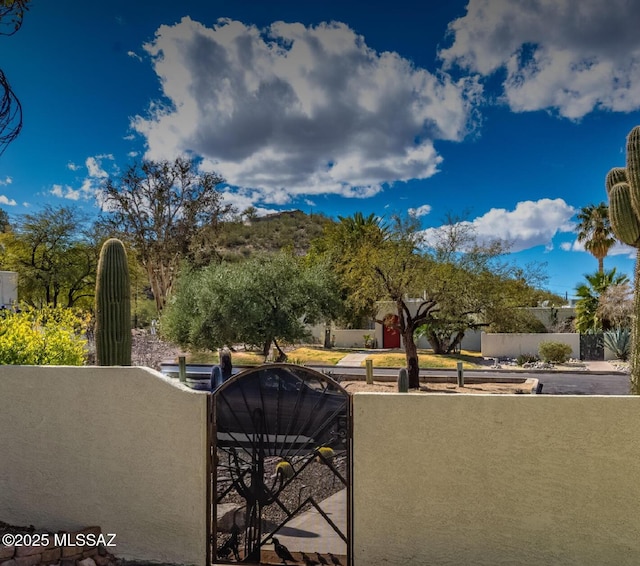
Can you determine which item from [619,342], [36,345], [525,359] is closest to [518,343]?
[525,359]

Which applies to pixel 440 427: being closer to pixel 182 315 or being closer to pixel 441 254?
pixel 441 254

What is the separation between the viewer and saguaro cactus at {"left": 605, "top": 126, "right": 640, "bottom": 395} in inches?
251

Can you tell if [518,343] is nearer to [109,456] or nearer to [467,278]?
[467,278]

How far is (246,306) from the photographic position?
68.8ft

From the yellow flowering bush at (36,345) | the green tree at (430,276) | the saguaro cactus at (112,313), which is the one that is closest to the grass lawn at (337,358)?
the green tree at (430,276)

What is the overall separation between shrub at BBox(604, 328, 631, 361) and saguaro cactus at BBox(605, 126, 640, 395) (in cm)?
1972

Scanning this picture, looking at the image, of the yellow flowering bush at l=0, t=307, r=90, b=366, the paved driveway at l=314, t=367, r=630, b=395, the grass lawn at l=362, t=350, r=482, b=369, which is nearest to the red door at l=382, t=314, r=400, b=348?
the grass lawn at l=362, t=350, r=482, b=369

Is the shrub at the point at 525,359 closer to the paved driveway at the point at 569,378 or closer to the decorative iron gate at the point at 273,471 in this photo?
the paved driveway at the point at 569,378

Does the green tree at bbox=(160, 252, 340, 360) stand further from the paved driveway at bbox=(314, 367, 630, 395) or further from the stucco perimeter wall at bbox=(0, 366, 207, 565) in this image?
the stucco perimeter wall at bbox=(0, 366, 207, 565)

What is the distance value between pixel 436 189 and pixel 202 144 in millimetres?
17755

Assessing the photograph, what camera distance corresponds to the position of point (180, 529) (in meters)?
5.11

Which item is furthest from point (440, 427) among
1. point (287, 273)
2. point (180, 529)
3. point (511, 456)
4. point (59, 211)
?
point (59, 211)

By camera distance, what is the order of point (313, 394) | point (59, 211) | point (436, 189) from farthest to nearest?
point (436, 189), point (59, 211), point (313, 394)

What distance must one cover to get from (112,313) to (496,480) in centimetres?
767
